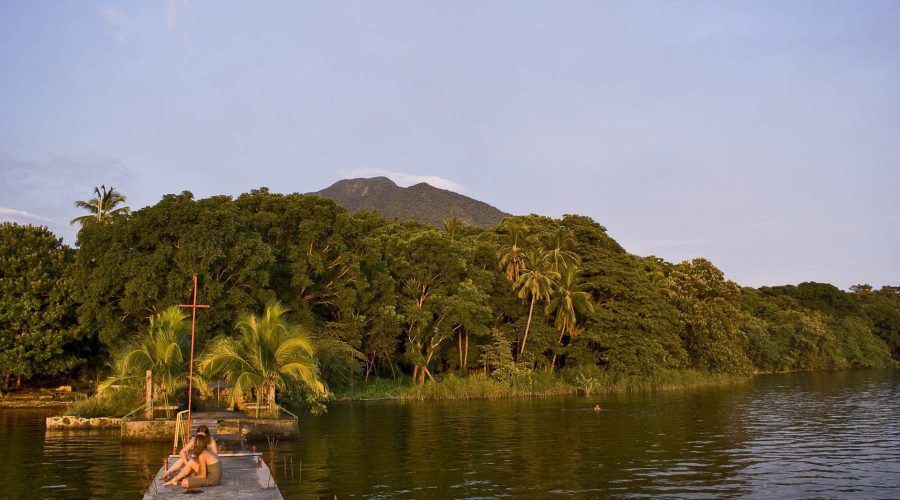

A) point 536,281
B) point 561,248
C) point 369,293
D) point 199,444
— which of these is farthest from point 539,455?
point 561,248

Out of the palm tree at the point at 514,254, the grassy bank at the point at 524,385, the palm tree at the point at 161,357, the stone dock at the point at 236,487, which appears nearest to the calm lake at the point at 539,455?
the stone dock at the point at 236,487

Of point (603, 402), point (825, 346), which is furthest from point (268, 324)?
point (825, 346)

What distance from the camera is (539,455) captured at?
2384 cm

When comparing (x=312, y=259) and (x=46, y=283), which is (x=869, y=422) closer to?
(x=312, y=259)

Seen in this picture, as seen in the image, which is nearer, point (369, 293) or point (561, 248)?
point (369, 293)

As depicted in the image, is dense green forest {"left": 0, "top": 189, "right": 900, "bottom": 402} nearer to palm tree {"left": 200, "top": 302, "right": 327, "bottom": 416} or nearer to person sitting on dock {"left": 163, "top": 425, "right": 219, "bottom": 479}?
palm tree {"left": 200, "top": 302, "right": 327, "bottom": 416}

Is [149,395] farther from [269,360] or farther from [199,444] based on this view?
[199,444]

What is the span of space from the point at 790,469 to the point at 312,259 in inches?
1367

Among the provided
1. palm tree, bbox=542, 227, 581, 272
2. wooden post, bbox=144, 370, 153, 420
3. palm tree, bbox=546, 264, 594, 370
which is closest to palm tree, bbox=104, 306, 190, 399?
wooden post, bbox=144, 370, 153, 420

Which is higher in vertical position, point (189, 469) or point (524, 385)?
point (189, 469)

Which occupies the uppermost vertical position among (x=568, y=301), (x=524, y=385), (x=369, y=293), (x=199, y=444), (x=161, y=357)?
(x=369, y=293)

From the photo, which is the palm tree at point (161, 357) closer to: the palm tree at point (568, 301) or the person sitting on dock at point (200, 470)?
the person sitting on dock at point (200, 470)

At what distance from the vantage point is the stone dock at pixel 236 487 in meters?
14.4

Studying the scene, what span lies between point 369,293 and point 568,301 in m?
17.0
